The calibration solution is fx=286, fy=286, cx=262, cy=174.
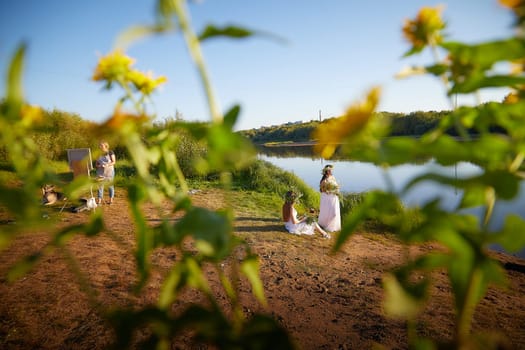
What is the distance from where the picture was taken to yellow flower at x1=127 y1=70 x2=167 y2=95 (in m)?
0.69

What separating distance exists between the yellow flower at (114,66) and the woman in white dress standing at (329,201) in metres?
5.74

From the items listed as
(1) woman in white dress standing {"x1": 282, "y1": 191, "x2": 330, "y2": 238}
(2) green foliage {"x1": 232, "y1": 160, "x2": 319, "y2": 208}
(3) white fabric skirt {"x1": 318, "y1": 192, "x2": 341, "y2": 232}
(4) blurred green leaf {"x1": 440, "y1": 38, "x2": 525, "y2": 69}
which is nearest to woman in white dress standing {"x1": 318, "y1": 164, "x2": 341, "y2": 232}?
(3) white fabric skirt {"x1": 318, "y1": 192, "x2": 341, "y2": 232}

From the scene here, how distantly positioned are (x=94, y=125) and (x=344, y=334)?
9.43 feet

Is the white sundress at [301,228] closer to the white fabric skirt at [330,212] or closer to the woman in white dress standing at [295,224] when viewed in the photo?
the woman in white dress standing at [295,224]

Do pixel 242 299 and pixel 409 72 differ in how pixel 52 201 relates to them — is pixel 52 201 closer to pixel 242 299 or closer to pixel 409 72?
pixel 242 299

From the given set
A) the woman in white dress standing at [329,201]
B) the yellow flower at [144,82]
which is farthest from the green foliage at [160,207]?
the woman in white dress standing at [329,201]

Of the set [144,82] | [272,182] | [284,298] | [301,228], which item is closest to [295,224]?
[301,228]

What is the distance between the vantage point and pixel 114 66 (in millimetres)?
651

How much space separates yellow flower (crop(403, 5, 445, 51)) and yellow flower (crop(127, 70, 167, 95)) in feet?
2.10

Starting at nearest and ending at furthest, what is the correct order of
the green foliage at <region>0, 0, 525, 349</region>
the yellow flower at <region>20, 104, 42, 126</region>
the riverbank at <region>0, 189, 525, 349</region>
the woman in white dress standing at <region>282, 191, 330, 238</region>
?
the green foliage at <region>0, 0, 525, 349</region> < the yellow flower at <region>20, 104, 42, 126</region> < the riverbank at <region>0, 189, 525, 349</region> < the woman in white dress standing at <region>282, 191, 330, 238</region>

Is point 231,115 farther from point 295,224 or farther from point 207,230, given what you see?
point 295,224

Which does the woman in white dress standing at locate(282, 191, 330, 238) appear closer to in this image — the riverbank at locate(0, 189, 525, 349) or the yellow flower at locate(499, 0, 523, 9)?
the riverbank at locate(0, 189, 525, 349)

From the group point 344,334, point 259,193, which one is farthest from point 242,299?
point 259,193

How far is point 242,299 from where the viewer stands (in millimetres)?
3092
